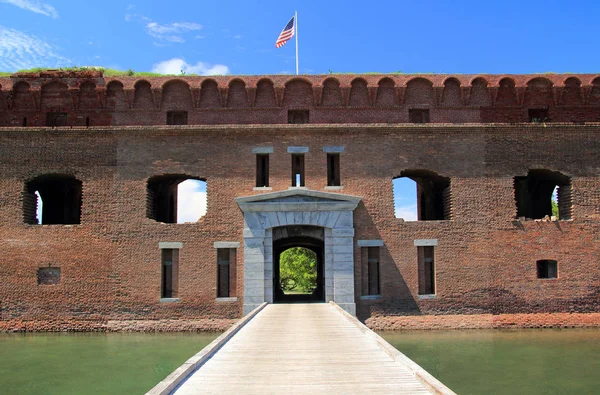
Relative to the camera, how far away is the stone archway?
19609 mm

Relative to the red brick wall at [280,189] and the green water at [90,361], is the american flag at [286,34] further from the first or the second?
the green water at [90,361]

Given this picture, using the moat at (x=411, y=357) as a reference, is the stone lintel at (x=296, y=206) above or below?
above

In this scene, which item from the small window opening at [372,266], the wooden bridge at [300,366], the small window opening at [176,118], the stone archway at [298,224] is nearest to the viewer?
the wooden bridge at [300,366]

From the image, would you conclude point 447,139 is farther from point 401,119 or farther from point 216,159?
point 216,159

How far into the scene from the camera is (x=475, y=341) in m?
17.0

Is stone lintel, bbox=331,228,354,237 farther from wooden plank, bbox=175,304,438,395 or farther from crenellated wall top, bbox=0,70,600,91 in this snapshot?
wooden plank, bbox=175,304,438,395

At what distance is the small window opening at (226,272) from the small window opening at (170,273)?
57.2 inches

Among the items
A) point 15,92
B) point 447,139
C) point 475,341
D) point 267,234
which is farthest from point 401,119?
point 15,92

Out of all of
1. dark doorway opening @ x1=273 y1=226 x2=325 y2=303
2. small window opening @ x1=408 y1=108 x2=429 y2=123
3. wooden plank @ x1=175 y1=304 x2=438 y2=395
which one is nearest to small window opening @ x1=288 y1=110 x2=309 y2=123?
small window opening @ x1=408 y1=108 x2=429 y2=123

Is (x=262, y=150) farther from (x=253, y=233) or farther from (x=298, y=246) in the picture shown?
(x=298, y=246)

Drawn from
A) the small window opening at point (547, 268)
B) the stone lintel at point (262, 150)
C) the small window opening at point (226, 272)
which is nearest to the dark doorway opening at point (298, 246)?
the small window opening at point (226, 272)

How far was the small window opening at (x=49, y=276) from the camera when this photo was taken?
1986 centimetres

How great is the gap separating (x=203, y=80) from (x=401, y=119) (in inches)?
292

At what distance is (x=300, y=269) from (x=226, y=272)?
36.2 meters
